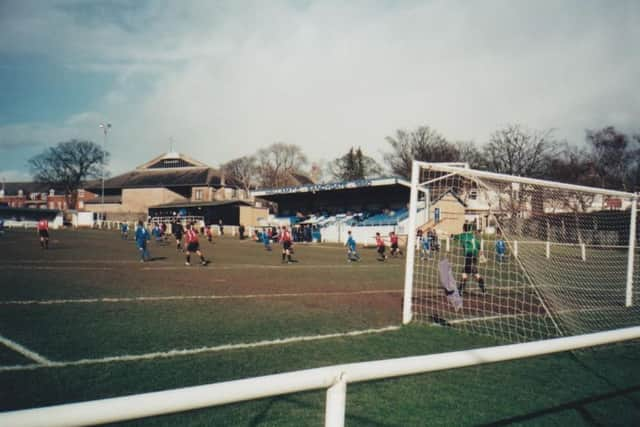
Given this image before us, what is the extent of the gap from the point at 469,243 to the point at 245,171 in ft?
204

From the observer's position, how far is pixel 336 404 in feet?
5.40

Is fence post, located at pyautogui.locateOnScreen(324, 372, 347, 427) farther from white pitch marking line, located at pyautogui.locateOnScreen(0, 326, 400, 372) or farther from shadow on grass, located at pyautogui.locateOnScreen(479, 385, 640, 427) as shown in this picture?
white pitch marking line, located at pyautogui.locateOnScreen(0, 326, 400, 372)

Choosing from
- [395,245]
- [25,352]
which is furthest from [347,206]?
[25,352]

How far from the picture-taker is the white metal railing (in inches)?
48.1

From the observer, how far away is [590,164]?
40000 millimetres

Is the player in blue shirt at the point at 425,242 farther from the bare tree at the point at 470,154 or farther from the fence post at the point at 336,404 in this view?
the bare tree at the point at 470,154

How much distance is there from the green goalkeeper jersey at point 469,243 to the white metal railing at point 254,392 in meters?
9.40

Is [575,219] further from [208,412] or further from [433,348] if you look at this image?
[208,412]

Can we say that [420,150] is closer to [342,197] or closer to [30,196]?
[342,197]

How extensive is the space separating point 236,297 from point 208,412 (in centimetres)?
653

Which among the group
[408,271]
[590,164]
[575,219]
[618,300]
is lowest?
[618,300]

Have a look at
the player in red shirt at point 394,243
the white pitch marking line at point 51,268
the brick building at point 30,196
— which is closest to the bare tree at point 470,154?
the player in red shirt at point 394,243

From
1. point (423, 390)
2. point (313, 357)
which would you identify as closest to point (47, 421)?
point (423, 390)

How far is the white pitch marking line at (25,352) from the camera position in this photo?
5.04 meters
